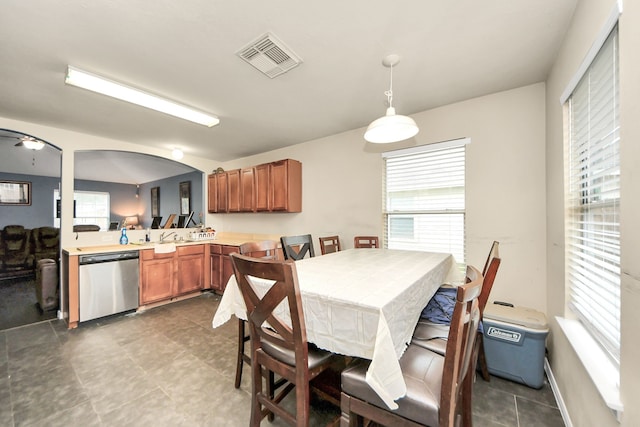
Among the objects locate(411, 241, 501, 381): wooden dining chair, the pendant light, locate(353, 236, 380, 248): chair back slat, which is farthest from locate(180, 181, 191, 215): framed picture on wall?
locate(411, 241, 501, 381): wooden dining chair

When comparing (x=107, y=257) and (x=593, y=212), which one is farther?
(x=107, y=257)

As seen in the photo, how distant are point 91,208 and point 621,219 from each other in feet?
30.9

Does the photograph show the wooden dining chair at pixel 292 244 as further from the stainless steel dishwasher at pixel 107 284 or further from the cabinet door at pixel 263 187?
the stainless steel dishwasher at pixel 107 284

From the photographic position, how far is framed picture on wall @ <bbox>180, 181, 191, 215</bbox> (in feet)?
18.5

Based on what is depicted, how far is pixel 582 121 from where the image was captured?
5.27 ft

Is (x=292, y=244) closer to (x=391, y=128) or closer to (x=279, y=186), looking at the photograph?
(x=391, y=128)

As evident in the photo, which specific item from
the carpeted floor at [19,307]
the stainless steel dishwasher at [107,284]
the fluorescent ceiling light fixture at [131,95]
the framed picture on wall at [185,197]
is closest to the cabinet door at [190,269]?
the stainless steel dishwasher at [107,284]

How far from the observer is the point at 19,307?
3.63 metres

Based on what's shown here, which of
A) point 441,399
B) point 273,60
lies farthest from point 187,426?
point 273,60

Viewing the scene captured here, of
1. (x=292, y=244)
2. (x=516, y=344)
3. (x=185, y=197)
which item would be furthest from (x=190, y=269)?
(x=516, y=344)

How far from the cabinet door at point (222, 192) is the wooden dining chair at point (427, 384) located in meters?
4.22

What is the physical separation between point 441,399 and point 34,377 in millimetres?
3105

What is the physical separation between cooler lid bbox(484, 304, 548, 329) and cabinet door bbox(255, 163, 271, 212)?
3206mm

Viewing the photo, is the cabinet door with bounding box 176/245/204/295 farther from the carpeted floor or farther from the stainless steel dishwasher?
the carpeted floor
